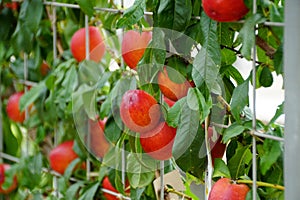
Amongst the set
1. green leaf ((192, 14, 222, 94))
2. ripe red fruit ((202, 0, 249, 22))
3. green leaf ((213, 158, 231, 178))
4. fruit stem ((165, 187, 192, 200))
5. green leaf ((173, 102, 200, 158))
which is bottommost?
fruit stem ((165, 187, 192, 200))

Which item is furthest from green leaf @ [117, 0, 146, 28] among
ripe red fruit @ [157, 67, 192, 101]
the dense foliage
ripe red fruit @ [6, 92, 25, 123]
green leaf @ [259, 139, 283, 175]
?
ripe red fruit @ [6, 92, 25, 123]

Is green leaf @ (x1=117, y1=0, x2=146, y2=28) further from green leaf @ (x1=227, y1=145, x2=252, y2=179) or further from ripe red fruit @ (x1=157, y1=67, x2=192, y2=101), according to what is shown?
green leaf @ (x1=227, y1=145, x2=252, y2=179)

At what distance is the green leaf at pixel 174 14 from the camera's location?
1188mm

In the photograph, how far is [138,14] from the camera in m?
1.21

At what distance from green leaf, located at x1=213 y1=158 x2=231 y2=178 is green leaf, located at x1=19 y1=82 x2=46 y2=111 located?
2.71ft

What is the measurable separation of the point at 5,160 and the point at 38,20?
2.14ft

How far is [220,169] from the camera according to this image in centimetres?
114

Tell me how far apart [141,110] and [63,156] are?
26.5 inches

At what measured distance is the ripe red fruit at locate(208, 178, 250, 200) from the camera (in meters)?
1.07

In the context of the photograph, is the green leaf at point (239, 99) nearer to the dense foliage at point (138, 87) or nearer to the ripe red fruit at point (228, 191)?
the dense foliage at point (138, 87)

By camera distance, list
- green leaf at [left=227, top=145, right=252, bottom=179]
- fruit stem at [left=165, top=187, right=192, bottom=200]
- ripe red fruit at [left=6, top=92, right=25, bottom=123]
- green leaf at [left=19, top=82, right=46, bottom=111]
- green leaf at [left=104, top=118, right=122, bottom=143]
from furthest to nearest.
→ 1. ripe red fruit at [left=6, top=92, right=25, bottom=123]
2. green leaf at [left=19, top=82, right=46, bottom=111]
3. green leaf at [left=104, top=118, right=122, bottom=143]
4. fruit stem at [left=165, top=187, right=192, bottom=200]
5. green leaf at [left=227, top=145, right=252, bottom=179]

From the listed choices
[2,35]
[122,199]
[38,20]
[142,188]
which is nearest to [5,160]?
[2,35]

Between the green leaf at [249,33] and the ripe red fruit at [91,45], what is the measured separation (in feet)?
2.16

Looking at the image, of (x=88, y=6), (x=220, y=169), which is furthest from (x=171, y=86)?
(x=88, y=6)
